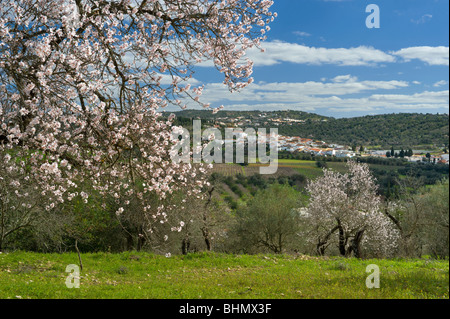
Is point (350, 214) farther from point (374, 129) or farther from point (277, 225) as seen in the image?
point (374, 129)

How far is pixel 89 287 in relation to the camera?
902cm

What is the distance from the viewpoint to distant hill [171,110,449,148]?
50325 millimetres

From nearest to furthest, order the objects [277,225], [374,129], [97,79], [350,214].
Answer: [97,79] → [350,214] → [277,225] → [374,129]

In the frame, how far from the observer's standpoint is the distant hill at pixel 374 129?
50325 millimetres

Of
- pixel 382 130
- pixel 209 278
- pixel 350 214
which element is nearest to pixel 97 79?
pixel 209 278

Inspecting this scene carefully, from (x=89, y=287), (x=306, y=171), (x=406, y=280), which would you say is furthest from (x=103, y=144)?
(x=306, y=171)

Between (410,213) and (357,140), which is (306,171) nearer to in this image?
(357,140)

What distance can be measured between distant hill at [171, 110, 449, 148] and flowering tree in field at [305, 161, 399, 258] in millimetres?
19972

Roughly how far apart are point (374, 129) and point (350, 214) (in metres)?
39.8

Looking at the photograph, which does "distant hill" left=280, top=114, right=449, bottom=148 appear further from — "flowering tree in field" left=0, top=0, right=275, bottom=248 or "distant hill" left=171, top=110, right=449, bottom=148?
"flowering tree in field" left=0, top=0, right=275, bottom=248

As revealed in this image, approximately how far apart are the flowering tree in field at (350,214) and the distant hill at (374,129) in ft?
65.5

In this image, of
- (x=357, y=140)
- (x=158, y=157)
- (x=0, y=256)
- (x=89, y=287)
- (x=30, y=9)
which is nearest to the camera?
(x=30, y=9)

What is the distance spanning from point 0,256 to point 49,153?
329 inches

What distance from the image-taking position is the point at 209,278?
10672 millimetres
